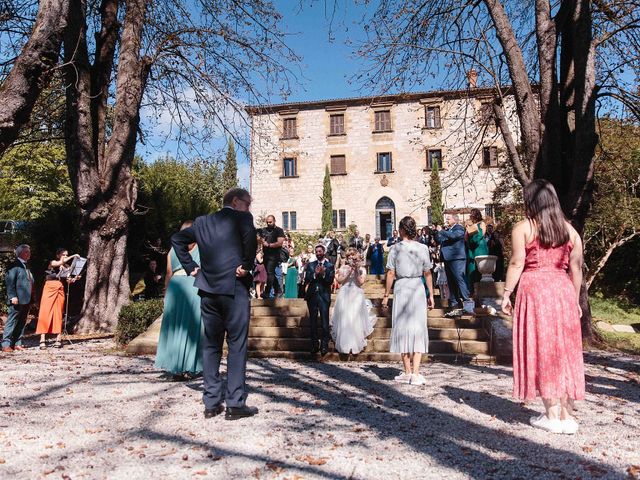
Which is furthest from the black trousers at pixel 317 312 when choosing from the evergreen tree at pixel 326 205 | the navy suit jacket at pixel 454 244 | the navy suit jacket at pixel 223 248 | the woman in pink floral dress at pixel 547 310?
the evergreen tree at pixel 326 205

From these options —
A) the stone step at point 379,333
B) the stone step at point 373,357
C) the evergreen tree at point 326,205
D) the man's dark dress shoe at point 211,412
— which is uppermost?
the evergreen tree at point 326,205

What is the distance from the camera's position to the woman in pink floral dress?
4418 millimetres

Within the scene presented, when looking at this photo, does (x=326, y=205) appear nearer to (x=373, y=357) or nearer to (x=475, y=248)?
(x=475, y=248)

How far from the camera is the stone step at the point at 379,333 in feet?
31.7

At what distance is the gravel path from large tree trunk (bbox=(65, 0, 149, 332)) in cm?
493

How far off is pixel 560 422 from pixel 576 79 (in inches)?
245

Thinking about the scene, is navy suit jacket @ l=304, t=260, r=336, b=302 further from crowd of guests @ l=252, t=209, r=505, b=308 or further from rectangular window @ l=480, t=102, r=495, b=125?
rectangular window @ l=480, t=102, r=495, b=125

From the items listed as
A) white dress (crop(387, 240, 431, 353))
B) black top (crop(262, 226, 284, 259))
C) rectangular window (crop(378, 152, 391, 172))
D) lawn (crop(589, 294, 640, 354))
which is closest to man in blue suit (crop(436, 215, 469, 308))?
white dress (crop(387, 240, 431, 353))

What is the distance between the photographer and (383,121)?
4147 cm

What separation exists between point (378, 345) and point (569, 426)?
17.0 feet

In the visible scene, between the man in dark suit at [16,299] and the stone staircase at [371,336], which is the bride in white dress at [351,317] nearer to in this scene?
the stone staircase at [371,336]

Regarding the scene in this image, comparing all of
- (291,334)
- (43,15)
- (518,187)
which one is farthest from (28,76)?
(518,187)

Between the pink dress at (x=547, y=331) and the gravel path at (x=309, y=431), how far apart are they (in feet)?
1.31

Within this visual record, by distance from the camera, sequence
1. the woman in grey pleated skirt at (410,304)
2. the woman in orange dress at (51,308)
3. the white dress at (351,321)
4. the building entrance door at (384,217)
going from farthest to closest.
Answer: the building entrance door at (384,217), the woman in orange dress at (51,308), the white dress at (351,321), the woman in grey pleated skirt at (410,304)
